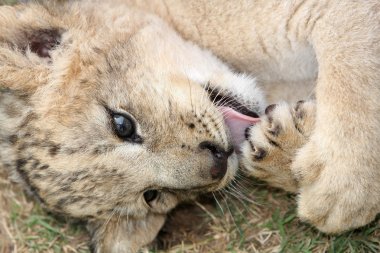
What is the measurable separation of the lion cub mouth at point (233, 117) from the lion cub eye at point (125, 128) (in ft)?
1.68

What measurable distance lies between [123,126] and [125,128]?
2 cm

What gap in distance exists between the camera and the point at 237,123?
11.4ft

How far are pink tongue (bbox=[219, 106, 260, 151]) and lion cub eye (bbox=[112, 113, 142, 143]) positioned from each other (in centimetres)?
56

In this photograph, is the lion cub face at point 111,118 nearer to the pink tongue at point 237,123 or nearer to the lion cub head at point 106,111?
the lion cub head at point 106,111

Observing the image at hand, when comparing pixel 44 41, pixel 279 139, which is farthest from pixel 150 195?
pixel 44 41

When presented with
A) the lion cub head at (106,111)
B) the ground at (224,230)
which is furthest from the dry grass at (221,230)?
the lion cub head at (106,111)

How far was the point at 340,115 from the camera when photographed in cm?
307

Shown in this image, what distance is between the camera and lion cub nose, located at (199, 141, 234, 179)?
314 cm

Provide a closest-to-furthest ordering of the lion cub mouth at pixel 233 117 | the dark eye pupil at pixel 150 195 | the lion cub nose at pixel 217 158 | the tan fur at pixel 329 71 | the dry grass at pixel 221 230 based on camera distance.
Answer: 1. the tan fur at pixel 329 71
2. the lion cub nose at pixel 217 158
3. the lion cub mouth at pixel 233 117
4. the dark eye pupil at pixel 150 195
5. the dry grass at pixel 221 230

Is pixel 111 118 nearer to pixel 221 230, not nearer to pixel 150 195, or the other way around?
pixel 150 195

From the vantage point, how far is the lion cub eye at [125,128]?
3189mm

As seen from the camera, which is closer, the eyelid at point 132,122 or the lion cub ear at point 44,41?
the eyelid at point 132,122

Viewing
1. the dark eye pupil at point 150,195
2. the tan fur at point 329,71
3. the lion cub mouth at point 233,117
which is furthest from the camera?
the dark eye pupil at point 150,195

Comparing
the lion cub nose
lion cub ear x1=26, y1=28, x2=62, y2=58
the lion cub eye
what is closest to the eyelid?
the lion cub eye
